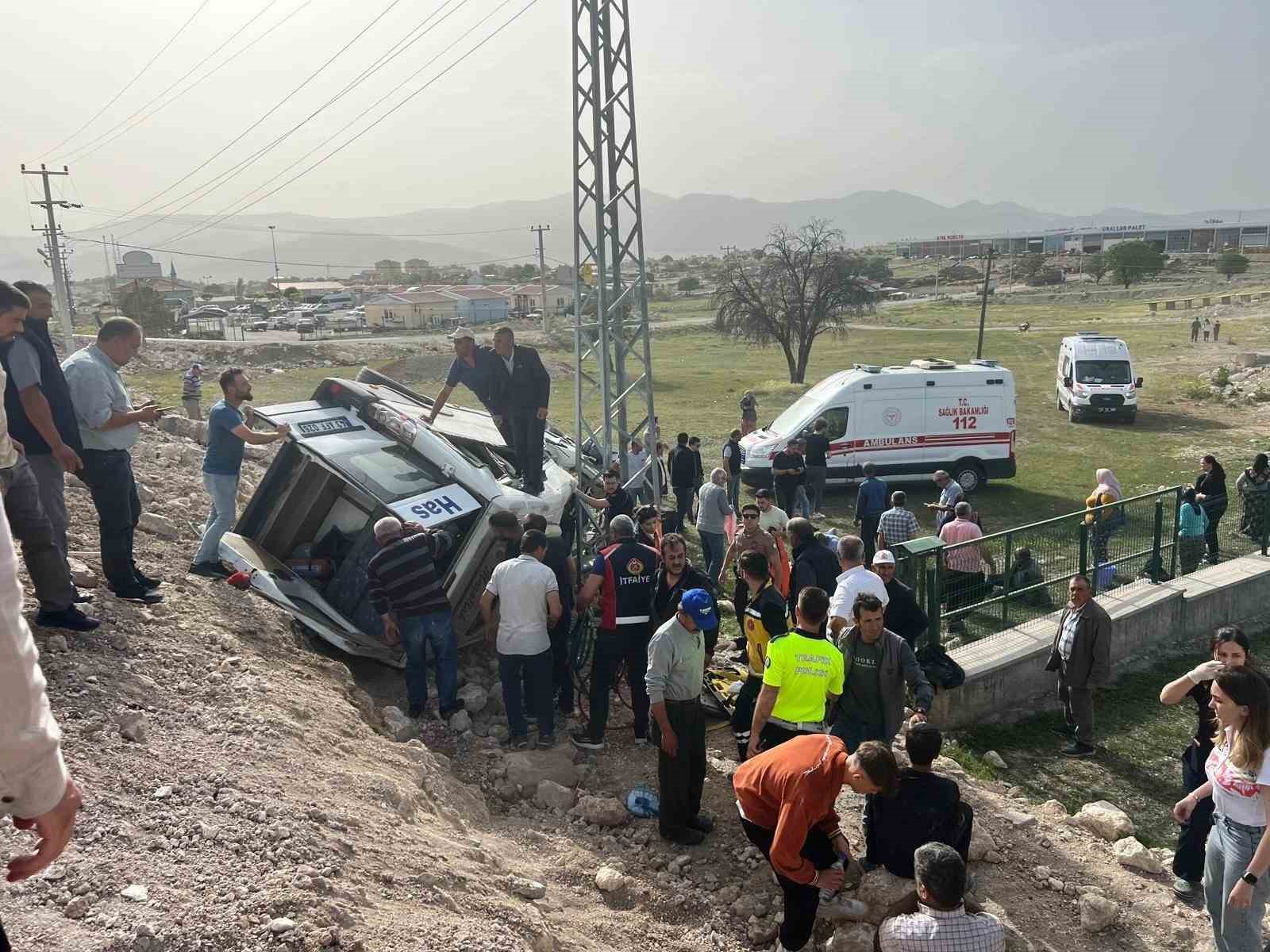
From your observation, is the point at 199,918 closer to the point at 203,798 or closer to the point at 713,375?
the point at 203,798

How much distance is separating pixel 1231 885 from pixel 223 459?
6706 millimetres

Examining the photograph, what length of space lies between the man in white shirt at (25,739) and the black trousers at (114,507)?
4284 mm

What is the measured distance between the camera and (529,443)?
8.79m

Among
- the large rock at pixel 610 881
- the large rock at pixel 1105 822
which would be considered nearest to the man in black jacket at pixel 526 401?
the large rock at pixel 610 881

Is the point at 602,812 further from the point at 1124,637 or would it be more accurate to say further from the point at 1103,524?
the point at 1103,524

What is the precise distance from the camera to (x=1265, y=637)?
411 inches

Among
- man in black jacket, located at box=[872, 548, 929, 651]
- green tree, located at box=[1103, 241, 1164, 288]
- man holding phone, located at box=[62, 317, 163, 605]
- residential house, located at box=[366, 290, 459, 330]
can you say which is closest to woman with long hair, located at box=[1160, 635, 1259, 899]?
man in black jacket, located at box=[872, 548, 929, 651]

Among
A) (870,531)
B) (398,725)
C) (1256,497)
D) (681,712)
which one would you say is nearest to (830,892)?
(681,712)

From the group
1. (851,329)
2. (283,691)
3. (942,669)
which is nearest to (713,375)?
(851,329)

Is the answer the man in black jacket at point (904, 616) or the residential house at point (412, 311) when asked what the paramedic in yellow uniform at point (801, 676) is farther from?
the residential house at point (412, 311)

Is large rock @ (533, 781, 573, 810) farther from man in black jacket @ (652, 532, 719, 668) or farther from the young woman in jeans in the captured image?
the young woman in jeans

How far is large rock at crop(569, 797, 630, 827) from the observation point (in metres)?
5.57

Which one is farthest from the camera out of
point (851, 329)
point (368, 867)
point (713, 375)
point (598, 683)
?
point (851, 329)

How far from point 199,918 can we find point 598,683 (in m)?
3.38
